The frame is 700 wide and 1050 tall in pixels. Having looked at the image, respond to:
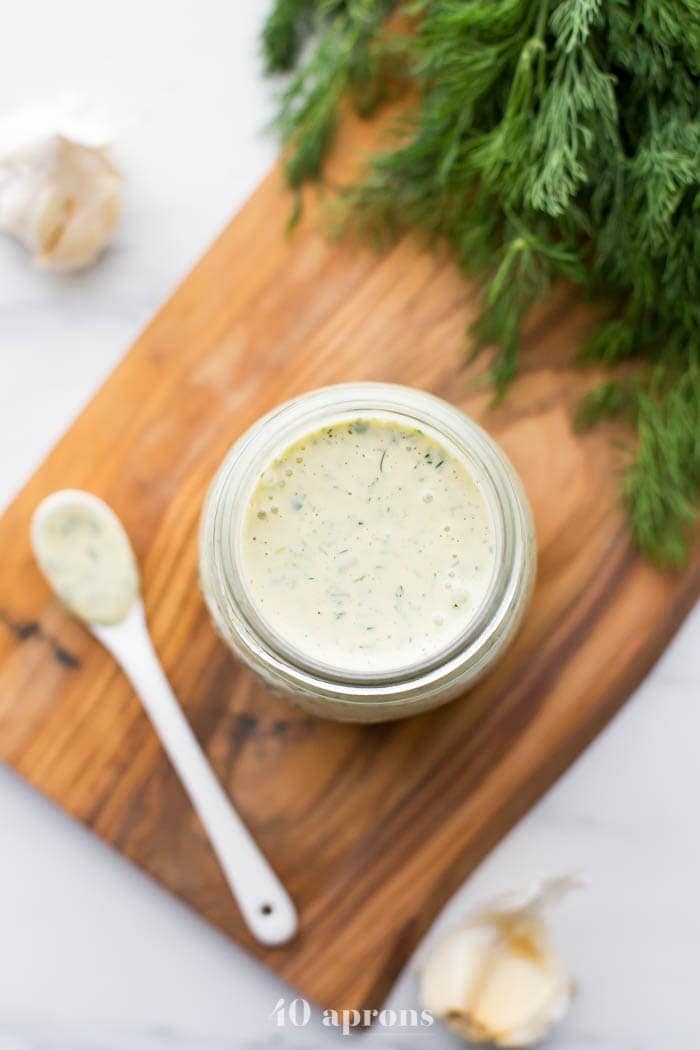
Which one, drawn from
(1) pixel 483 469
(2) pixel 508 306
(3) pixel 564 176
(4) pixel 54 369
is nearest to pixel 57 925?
(4) pixel 54 369

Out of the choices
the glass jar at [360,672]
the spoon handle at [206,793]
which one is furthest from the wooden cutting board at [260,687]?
the glass jar at [360,672]

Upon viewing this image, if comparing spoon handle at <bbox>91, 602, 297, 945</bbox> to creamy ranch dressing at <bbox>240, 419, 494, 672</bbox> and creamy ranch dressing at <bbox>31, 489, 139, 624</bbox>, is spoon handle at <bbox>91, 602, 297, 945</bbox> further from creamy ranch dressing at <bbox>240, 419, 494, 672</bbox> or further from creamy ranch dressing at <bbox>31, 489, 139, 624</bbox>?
creamy ranch dressing at <bbox>240, 419, 494, 672</bbox>

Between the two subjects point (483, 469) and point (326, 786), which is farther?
point (326, 786)

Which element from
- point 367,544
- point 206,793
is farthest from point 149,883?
point 367,544

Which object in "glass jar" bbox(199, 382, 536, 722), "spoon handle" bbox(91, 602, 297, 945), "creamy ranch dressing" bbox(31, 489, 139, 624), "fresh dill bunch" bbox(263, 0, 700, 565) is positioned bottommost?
"spoon handle" bbox(91, 602, 297, 945)

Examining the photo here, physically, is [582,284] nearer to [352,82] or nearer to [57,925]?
[352,82]

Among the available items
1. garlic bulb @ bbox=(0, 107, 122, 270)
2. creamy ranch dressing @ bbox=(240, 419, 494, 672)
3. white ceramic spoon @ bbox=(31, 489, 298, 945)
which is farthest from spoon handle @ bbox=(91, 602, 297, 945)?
garlic bulb @ bbox=(0, 107, 122, 270)
